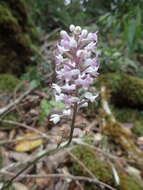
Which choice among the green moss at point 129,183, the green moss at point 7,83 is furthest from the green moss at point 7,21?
the green moss at point 129,183

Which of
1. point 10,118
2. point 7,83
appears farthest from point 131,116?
point 7,83

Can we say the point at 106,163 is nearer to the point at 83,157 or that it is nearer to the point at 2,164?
the point at 83,157

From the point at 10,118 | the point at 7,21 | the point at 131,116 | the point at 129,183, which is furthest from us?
the point at 7,21

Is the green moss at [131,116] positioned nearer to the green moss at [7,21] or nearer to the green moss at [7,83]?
the green moss at [7,83]

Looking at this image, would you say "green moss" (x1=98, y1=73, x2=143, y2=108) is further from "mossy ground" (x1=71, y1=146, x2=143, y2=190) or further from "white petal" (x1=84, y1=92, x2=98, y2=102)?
"white petal" (x1=84, y1=92, x2=98, y2=102)

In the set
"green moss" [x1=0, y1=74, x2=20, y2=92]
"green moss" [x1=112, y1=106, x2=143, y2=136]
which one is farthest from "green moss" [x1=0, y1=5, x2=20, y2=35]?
"green moss" [x1=112, y1=106, x2=143, y2=136]

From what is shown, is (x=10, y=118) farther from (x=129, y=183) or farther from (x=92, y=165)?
(x=129, y=183)

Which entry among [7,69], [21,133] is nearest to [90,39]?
[21,133]

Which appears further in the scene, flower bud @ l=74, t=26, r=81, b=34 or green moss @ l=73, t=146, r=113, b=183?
green moss @ l=73, t=146, r=113, b=183
